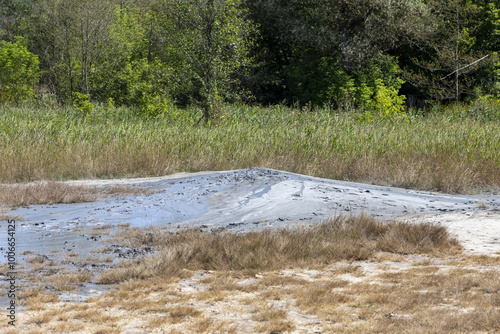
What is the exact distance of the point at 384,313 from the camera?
3504mm

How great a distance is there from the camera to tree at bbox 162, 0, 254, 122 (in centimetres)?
1620

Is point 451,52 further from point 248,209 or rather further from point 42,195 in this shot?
point 42,195

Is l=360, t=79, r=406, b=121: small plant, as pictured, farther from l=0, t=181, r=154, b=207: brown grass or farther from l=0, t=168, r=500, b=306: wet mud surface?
l=0, t=181, r=154, b=207: brown grass

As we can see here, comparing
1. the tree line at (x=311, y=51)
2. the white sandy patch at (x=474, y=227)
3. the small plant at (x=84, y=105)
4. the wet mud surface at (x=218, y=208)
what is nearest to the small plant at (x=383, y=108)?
the tree line at (x=311, y=51)

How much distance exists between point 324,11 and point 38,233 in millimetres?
21517

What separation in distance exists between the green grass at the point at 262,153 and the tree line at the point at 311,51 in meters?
7.81

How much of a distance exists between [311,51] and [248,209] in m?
20.8

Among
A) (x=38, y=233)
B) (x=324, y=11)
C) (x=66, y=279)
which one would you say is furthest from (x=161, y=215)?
(x=324, y=11)

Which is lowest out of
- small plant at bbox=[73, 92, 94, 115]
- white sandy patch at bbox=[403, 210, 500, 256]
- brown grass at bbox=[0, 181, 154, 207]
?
white sandy patch at bbox=[403, 210, 500, 256]

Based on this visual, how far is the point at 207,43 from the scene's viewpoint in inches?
651

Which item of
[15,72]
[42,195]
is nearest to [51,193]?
[42,195]

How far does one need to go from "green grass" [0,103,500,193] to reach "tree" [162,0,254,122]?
13.5 feet

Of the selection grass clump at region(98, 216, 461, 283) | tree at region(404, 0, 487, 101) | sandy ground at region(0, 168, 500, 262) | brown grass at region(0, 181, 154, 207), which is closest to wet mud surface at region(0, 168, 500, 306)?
sandy ground at region(0, 168, 500, 262)

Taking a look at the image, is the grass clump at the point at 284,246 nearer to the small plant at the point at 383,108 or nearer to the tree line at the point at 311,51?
the small plant at the point at 383,108
